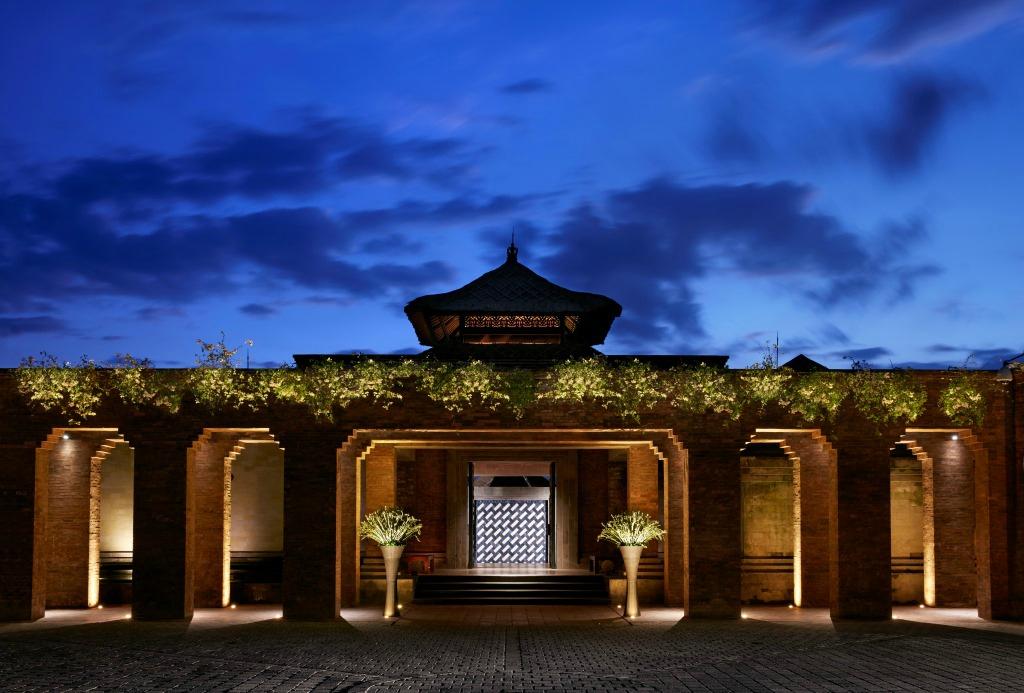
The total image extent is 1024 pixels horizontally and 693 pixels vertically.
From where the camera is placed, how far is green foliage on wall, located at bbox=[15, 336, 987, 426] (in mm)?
15023

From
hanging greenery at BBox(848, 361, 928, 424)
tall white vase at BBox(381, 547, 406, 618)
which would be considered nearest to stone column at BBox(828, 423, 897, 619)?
hanging greenery at BBox(848, 361, 928, 424)

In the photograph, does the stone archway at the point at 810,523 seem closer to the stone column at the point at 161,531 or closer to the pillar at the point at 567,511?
the pillar at the point at 567,511

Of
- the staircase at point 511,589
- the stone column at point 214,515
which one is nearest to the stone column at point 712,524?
the staircase at point 511,589

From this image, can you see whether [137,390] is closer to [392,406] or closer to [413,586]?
[392,406]

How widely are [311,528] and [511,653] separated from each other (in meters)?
4.21

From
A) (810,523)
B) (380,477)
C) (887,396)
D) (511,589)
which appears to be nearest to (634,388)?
(887,396)

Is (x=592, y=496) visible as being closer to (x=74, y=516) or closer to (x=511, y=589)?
(x=511, y=589)

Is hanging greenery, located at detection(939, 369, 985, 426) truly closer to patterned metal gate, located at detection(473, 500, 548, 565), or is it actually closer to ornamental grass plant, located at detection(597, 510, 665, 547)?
ornamental grass plant, located at detection(597, 510, 665, 547)

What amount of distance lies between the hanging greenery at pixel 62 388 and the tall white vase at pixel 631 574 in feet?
27.5

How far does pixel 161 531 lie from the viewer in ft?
49.6

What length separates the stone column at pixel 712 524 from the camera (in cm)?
1519

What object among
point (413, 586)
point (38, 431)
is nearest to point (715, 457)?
point (413, 586)

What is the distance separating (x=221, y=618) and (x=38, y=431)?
3948 mm

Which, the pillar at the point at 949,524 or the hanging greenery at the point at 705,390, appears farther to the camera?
the pillar at the point at 949,524
